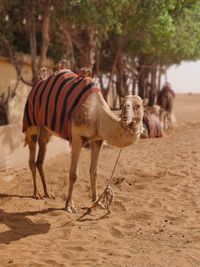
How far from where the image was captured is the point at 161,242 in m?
5.01

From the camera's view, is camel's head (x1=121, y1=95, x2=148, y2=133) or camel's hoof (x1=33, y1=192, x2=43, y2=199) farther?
camel's hoof (x1=33, y1=192, x2=43, y2=199)

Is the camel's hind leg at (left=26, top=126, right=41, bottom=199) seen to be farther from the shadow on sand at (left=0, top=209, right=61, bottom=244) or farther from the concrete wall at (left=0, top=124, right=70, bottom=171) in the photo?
the concrete wall at (left=0, top=124, right=70, bottom=171)

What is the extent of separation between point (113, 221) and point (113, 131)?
1.09 metres

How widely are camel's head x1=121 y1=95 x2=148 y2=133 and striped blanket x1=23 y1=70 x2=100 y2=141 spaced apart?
996 mm

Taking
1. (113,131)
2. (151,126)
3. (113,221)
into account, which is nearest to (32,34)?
(151,126)

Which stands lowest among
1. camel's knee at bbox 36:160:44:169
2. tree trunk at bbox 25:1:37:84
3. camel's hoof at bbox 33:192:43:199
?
camel's hoof at bbox 33:192:43:199

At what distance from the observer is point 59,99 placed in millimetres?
6465

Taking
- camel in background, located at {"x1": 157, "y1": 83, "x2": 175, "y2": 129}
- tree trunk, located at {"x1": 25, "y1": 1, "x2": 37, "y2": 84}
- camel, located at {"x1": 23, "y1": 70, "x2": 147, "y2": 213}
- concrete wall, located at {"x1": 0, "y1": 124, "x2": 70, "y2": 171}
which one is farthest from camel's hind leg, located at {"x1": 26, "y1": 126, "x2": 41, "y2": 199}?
camel in background, located at {"x1": 157, "y1": 83, "x2": 175, "y2": 129}

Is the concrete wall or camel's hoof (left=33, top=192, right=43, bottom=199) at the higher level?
the concrete wall

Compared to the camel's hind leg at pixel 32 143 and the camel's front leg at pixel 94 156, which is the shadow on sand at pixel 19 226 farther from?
the camel's hind leg at pixel 32 143

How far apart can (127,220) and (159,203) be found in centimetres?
88

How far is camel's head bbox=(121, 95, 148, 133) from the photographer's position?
17.4 feet

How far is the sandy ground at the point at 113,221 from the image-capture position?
4.56m

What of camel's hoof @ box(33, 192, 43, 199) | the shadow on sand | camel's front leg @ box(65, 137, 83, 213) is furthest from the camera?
camel's hoof @ box(33, 192, 43, 199)
